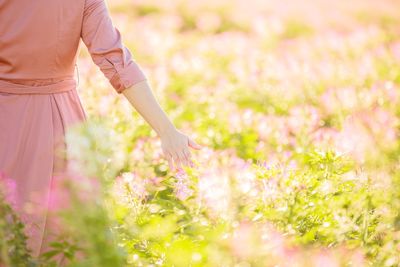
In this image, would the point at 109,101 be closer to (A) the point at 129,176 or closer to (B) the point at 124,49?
(A) the point at 129,176

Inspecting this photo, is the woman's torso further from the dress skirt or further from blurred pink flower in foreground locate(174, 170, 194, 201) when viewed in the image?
blurred pink flower in foreground locate(174, 170, 194, 201)

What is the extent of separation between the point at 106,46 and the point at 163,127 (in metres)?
0.33

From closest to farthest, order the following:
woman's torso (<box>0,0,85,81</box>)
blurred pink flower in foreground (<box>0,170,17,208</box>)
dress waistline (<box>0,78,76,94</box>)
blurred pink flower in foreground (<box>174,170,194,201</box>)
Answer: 1. blurred pink flower in foreground (<box>0,170,17,208</box>)
2. woman's torso (<box>0,0,85,81</box>)
3. dress waistline (<box>0,78,76,94</box>)
4. blurred pink flower in foreground (<box>174,170,194,201</box>)

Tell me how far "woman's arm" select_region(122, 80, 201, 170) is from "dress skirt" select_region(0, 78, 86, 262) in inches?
11.1

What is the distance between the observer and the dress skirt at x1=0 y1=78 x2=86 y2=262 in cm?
219

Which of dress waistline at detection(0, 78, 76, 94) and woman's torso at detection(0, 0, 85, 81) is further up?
woman's torso at detection(0, 0, 85, 81)

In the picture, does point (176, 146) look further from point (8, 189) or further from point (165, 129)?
point (8, 189)

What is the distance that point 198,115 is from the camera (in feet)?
16.1

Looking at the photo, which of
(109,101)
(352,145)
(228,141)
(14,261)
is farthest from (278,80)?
(14,261)

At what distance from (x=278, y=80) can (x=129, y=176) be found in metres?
3.43

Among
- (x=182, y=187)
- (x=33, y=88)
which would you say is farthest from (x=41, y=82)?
(x=182, y=187)

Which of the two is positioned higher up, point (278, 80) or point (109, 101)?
point (109, 101)

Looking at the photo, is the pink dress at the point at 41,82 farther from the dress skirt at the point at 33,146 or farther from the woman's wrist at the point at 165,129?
the woman's wrist at the point at 165,129

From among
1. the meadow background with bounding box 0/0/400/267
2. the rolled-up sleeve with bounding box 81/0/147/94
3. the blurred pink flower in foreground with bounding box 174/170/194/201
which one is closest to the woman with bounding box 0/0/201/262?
the rolled-up sleeve with bounding box 81/0/147/94
